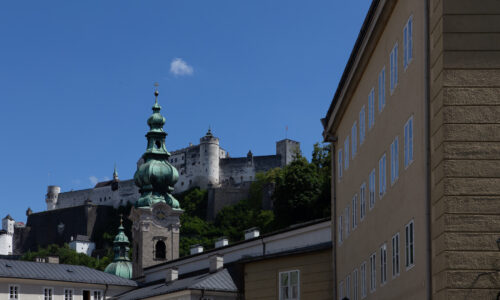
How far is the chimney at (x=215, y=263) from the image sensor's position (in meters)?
51.9

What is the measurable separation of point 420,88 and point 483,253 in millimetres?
3522

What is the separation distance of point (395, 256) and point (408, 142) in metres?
2.69

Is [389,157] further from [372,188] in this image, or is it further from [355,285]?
[355,285]

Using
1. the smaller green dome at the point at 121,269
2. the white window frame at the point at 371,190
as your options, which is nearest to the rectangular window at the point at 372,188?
the white window frame at the point at 371,190

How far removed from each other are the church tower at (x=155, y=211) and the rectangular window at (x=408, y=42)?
50332 mm

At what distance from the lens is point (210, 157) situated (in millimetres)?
162250

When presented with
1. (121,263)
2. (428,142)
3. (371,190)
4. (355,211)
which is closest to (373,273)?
(371,190)

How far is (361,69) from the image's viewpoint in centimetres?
2567

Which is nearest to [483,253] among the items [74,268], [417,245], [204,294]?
[417,245]

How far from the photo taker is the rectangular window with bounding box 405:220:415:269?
19406 mm

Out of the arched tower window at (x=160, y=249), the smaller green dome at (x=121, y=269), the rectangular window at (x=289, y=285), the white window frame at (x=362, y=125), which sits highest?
the arched tower window at (x=160, y=249)

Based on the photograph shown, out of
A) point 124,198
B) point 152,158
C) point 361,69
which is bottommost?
point 361,69

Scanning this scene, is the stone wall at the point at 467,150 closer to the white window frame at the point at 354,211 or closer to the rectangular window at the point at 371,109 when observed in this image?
the rectangular window at the point at 371,109

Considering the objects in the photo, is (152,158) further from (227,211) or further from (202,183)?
(202,183)
